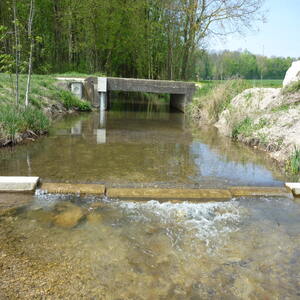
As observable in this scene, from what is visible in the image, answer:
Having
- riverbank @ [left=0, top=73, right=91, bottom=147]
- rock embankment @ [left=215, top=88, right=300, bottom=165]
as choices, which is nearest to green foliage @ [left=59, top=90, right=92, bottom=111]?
riverbank @ [left=0, top=73, right=91, bottom=147]

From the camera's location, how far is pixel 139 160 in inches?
234

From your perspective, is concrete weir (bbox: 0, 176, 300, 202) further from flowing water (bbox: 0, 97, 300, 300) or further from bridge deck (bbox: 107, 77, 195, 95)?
bridge deck (bbox: 107, 77, 195, 95)

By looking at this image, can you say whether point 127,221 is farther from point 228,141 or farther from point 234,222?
point 228,141

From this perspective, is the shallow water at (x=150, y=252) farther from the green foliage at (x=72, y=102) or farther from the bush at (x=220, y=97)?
the green foliage at (x=72, y=102)

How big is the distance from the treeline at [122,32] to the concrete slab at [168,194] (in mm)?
14022

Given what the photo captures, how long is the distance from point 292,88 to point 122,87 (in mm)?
7250

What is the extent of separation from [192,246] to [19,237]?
5.35ft

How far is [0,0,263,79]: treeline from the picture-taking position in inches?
668

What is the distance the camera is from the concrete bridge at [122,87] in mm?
13555

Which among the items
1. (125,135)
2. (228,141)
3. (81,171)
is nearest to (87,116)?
(125,135)

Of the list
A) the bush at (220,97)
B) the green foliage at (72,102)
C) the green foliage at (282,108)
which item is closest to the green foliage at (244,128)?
the green foliage at (282,108)

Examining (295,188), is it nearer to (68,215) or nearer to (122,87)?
(68,215)

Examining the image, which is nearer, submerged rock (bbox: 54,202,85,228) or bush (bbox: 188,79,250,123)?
submerged rock (bbox: 54,202,85,228)

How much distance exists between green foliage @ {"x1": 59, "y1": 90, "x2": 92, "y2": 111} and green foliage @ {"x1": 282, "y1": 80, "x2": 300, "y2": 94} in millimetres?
7661
